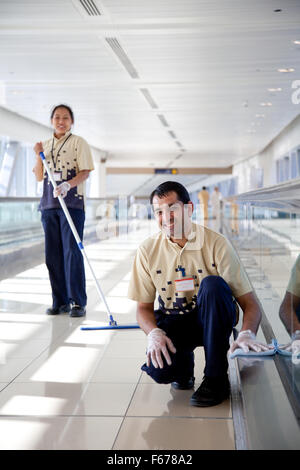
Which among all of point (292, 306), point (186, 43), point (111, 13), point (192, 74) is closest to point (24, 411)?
point (292, 306)

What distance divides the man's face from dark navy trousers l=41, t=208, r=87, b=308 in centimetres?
241

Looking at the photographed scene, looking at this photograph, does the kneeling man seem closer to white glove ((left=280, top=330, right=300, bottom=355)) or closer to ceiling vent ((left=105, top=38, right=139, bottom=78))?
white glove ((left=280, top=330, right=300, bottom=355))

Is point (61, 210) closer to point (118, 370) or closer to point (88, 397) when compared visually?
point (118, 370)

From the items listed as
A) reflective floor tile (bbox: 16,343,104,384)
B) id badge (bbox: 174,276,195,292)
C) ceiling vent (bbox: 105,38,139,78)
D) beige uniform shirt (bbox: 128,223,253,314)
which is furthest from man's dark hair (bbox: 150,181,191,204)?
ceiling vent (bbox: 105,38,139,78)

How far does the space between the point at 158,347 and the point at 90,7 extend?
5.84 meters

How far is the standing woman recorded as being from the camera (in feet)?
17.4

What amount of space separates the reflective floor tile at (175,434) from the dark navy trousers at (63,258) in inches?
104

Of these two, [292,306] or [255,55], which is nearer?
[292,306]

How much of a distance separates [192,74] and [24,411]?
9.90 meters

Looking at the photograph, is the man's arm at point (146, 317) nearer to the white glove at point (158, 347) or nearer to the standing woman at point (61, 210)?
the white glove at point (158, 347)

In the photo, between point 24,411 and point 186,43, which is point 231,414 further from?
point 186,43

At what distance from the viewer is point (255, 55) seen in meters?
10.1

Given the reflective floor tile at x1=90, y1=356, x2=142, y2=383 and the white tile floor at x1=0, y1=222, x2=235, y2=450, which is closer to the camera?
the white tile floor at x1=0, y1=222, x2=235, y2=450

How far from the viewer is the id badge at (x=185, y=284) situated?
9.73 ft
